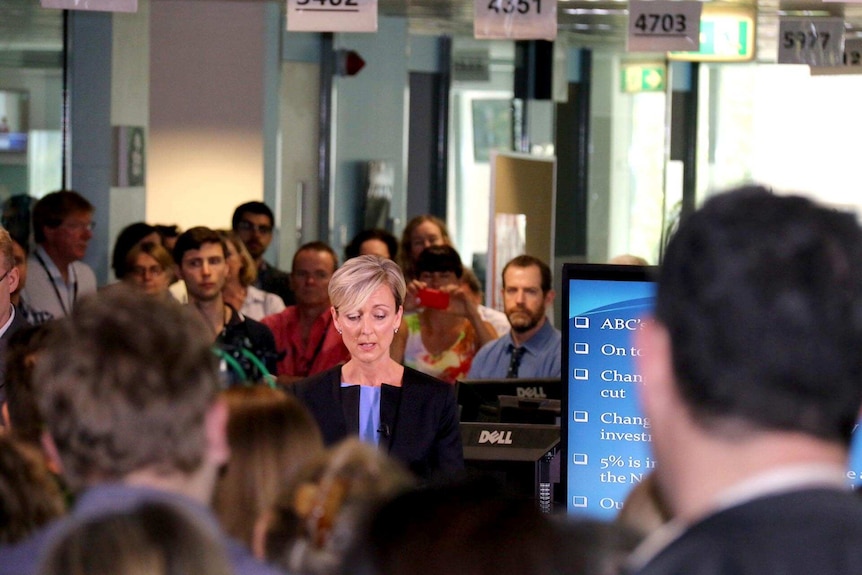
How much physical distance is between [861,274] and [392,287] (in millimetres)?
2820

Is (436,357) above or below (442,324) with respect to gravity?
below

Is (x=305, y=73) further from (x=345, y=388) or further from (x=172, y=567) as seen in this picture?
(x=172, y=567)

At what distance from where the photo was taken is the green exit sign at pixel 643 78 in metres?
13.8

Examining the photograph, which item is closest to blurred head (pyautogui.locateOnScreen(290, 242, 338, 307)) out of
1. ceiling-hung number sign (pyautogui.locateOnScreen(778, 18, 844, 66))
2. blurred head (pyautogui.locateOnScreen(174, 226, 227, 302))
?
blurred head (pyautogui.locateOnScreen(174, 226, 227, 302))

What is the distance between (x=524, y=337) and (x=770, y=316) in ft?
16.3

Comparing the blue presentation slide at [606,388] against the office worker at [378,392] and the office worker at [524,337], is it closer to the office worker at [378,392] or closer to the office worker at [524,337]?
the office worker at [378,392]

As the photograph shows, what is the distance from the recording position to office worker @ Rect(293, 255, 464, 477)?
12.3 feet

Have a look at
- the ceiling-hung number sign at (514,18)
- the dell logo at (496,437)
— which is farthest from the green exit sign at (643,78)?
the dell logo at (496,437)

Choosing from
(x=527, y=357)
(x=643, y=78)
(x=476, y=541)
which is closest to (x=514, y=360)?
(x=527, y=357)

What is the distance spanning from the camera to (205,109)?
10.2 meters

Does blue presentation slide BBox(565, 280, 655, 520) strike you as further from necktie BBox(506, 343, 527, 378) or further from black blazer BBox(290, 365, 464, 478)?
necktie BBox(506, 343, 527, 378)

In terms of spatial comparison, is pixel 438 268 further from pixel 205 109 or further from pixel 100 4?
pixel 205 109

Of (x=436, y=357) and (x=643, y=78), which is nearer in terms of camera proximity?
(x=436, y=357)

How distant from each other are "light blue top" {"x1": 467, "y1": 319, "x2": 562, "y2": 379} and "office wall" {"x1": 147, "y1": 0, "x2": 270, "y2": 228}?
4602 millimetres
